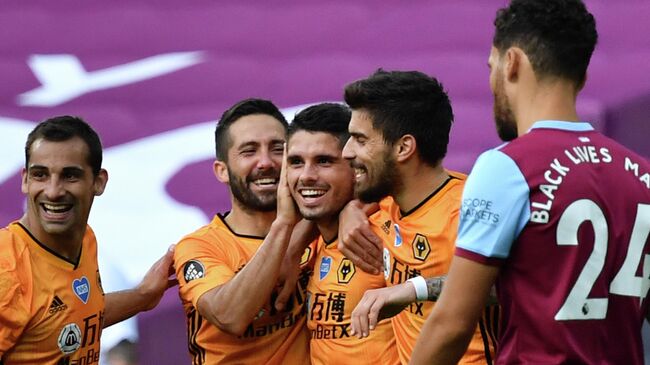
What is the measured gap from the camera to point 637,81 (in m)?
6.93

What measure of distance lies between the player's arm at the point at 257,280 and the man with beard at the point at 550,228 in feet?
5.05

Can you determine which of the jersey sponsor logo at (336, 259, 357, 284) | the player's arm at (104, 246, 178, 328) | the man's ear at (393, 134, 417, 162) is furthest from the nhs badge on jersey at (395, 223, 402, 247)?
the player's arm at (104, 246, 178, 328)

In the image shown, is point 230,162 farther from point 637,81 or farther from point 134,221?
point 637,81

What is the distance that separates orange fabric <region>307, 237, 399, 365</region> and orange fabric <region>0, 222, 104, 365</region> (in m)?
0.87

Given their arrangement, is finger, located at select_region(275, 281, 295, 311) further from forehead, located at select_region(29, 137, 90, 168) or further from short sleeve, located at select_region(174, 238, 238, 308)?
forehead, located at select_region(29, 137, 90, 168)

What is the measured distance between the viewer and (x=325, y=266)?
4.64 metres

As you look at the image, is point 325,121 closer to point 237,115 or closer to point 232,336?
point 237,115

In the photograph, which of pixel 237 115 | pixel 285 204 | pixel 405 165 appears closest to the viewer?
pixel 405 165

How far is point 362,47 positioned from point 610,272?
4628mm

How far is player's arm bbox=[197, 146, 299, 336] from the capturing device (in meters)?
4.50

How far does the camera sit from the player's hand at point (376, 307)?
3.32 metres

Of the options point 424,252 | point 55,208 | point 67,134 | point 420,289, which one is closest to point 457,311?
point 420,289

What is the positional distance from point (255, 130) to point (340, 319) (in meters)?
0.91

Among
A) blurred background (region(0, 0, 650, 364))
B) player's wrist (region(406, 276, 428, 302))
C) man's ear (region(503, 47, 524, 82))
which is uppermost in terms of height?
blurred background (region(0, 0, 650, 364))
